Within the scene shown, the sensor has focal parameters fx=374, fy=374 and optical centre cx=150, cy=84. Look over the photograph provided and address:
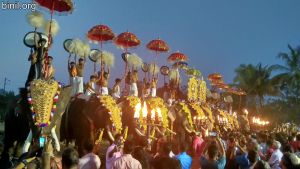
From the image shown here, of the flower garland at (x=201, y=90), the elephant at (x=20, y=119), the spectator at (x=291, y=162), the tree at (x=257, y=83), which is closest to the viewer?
the spectator at (x=291, y=162)

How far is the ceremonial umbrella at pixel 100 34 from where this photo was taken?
→ 14797 millimetres

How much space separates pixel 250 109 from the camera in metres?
Answer: 46.1

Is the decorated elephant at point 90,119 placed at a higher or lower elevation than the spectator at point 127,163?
higher

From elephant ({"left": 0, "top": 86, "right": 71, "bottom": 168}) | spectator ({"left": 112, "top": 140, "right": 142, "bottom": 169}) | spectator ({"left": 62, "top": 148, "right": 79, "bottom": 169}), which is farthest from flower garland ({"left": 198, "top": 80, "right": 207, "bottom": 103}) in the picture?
spectator ({"left": 62, "top": 148, "right": 79, "bottom": 169})

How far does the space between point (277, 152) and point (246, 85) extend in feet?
127

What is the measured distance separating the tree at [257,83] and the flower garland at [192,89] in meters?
27.7

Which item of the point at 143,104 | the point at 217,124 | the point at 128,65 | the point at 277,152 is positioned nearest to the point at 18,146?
the point at 143,104

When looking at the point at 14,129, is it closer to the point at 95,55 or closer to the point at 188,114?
the point at 95,55

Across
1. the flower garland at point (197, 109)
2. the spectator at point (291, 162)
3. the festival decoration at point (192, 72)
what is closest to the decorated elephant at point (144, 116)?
the flower garland at point (197, 109)

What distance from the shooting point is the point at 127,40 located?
15719 millimetres

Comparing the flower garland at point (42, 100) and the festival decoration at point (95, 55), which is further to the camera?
the festival decoration at point (95, 55)

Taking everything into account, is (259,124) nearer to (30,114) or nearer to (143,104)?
(143,104)

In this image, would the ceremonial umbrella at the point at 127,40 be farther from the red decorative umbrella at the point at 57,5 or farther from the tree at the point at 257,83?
the tree at the point at 257,83

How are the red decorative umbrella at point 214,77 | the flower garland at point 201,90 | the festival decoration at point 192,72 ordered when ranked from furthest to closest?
the red decorative umbrella at point 214,77 < the flower garland at point 201,90 < the festival decoration at point 192,72
